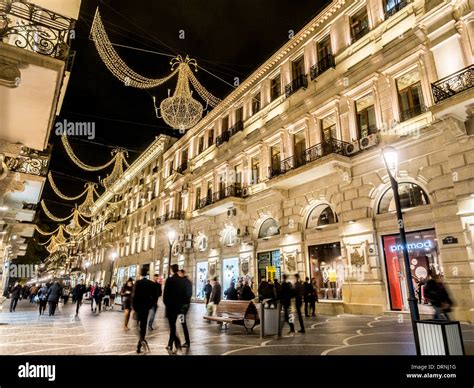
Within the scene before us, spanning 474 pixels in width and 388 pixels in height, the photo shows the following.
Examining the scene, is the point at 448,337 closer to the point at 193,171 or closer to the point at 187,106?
the point at 187,106

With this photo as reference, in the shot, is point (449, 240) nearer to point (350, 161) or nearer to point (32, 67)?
point (350, 161)

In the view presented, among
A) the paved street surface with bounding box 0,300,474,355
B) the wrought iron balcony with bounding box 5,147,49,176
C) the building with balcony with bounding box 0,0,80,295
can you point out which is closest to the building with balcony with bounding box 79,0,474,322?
the paved street surface with bounding box 0,300,474,355

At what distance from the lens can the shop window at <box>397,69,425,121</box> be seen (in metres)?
14.1

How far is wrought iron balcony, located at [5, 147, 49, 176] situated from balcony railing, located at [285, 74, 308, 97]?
14253 millimetres

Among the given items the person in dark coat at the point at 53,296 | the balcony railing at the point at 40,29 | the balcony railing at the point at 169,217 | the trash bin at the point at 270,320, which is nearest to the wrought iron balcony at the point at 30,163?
the person in dark coat at the point at 53,296

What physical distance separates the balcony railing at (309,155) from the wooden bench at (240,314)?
879 cm

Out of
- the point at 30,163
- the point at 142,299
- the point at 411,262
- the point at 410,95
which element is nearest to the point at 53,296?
the point at 30,163

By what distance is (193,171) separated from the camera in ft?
99.2

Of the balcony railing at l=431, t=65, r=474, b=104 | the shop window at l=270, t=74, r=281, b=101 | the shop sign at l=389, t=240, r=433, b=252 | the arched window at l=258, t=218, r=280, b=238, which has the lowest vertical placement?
the shop sign at l=389, t=240, r=433, b=252

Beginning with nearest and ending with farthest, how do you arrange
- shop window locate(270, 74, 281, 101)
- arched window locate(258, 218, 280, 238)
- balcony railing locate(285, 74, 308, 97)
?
balcony railing locate(285, 74, 308, 97), arched window locate(258, 218, 280, 238), shop window locate(270, 74, 281, 101)

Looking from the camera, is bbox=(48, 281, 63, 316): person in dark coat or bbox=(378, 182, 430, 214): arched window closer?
bbox=(378, 182, 430, 214): arched window

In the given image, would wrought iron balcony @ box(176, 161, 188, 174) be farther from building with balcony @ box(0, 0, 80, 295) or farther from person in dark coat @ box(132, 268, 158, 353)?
person in dark coat @ box(132, 268, 158, 353)

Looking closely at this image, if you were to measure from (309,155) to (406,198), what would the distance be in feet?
19.1
